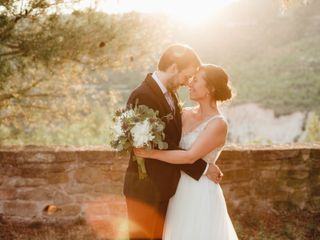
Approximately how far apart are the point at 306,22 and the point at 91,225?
2104 inches

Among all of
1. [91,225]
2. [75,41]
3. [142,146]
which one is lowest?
[91,225]

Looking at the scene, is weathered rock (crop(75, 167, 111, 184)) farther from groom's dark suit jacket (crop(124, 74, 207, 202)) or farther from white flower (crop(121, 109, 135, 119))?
white flower (crop(121, 109, 135, 119))

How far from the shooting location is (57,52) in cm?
691

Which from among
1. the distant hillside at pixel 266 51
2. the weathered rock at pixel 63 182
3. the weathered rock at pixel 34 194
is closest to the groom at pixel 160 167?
the weathered rock at pixel 63 182

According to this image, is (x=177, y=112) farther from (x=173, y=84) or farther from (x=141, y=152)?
(x=141, y=152)

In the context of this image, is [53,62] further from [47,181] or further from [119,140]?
[119,140]

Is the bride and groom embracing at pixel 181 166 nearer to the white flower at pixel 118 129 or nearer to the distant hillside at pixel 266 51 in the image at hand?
the white flower at pixel 118 129

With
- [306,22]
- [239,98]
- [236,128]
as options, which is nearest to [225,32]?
[306,22]

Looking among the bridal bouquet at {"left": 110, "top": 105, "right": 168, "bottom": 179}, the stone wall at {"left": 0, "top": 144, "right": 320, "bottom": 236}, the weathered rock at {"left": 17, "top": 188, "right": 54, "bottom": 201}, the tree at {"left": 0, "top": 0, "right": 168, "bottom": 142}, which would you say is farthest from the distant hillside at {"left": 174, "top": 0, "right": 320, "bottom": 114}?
the bridal bouquet at {"left": 110, "top": 105, "right": 168, "bottom": 179}

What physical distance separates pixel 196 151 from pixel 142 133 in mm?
450

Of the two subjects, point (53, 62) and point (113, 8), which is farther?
point (113, 8)

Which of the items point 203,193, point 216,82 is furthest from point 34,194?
point 216,82

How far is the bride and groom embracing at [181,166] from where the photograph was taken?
133 inches

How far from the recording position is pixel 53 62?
704 centimetres
